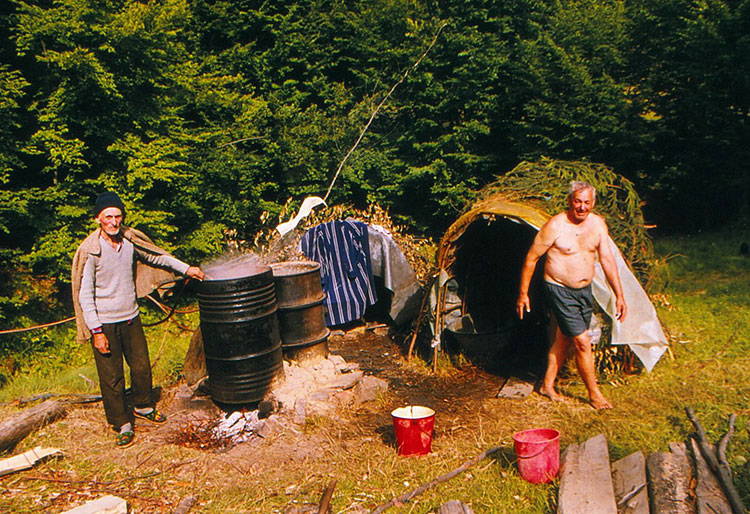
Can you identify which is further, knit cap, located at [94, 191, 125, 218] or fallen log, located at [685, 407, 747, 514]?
knit cap, located at [94, 191, 125, 218]

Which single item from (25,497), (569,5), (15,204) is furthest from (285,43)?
(25,497)

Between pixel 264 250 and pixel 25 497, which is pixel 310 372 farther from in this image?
Answer: pixel 264 250

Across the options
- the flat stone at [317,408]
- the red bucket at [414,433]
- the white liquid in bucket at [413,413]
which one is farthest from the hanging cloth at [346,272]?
the red bucket at [414,433]

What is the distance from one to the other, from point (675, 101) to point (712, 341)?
9.49 meters

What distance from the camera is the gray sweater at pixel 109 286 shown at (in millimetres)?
4988

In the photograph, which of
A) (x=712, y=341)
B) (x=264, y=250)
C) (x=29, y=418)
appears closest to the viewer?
(x=29, y=418)

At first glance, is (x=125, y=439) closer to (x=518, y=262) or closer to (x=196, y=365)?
(x=196, y=365)

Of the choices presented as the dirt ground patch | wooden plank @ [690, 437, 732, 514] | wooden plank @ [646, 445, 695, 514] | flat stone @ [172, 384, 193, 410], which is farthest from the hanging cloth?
wooden plank @ [690, 437, 732, 514]

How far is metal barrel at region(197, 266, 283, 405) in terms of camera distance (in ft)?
17.6

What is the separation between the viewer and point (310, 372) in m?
6.07

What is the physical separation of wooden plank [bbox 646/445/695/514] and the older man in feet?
13.1

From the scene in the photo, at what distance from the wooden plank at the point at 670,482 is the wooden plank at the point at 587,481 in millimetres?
256

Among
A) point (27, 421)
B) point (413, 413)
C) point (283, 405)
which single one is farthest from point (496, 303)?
point (27, 421)

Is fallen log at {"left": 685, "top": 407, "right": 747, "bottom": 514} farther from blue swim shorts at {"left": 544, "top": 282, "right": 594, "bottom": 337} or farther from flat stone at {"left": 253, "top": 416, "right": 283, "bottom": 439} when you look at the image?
flat stone at {"left": 253, "top": 416, "right": 283, "bottom": 439}
